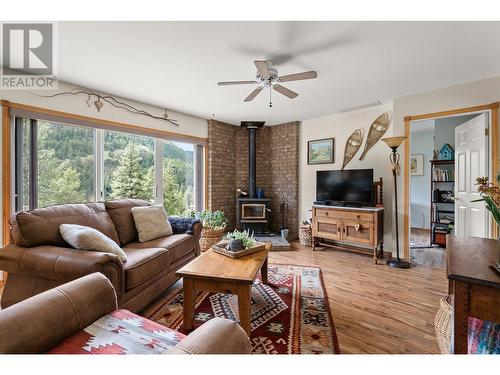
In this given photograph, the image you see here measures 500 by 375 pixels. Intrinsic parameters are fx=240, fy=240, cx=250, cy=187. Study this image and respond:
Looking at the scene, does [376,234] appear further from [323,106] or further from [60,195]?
[60,195]

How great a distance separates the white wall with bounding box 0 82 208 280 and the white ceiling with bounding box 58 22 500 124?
24 centimetres

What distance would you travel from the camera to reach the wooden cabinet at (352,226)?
3.35 meters

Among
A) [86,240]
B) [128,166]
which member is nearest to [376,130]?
[128,166]

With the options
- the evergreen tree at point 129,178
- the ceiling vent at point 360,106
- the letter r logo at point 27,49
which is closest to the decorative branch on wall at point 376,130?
the ceiling vent at point 360,106

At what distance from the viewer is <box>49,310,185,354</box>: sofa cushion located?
96cm

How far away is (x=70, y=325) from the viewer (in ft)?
3.38

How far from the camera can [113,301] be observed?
4.12 feet

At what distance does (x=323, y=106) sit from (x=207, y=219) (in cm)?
261

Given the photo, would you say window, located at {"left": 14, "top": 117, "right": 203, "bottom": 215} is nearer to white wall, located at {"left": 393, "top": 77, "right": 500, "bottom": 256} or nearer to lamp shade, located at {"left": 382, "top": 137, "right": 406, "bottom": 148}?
lamp shade, located at {"left": 382, "top": 137, "right": 406, "bottom": 148}

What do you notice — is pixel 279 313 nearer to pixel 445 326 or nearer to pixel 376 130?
pixel 445 326

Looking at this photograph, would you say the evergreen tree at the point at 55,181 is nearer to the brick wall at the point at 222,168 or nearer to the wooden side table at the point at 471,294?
the brick wall at the point at 222,168

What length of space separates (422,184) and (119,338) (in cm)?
636
